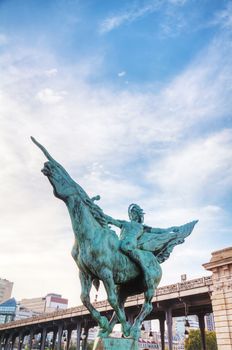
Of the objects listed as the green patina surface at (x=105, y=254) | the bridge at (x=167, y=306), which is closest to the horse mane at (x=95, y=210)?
the green patina surface at (x=105, y=254)

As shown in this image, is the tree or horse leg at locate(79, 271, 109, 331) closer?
horse leg at locate(79, 271, 109, 331)

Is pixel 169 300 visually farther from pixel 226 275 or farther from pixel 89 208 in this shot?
pixel 89 208

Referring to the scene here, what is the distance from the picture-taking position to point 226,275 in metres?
16.9

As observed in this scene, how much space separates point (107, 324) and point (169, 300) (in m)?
20.6

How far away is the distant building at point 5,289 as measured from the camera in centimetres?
15300

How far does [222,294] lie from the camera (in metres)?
16.8

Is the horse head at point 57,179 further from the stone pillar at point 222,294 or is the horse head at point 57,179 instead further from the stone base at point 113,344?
the stone pillar at point 222,294

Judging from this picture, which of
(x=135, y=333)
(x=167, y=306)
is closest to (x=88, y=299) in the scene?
(x=135, y=333)

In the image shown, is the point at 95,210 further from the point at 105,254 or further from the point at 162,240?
the point at 162,240

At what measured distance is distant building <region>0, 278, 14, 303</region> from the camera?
153 meters

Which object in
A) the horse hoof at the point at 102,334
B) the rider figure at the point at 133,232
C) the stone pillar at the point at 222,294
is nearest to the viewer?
the horse hoof at the point at 102,334

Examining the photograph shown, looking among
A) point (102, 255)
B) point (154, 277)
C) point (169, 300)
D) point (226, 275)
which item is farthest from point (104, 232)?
point (169, 300)

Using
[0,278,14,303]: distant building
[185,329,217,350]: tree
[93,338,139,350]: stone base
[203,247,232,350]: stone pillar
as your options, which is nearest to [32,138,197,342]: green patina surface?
[93,338,139,350]: stone base

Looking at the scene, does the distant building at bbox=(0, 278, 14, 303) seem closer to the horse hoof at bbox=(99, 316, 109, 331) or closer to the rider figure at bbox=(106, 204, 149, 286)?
the rider figure at bbox=(106, 204, 149, 286)
